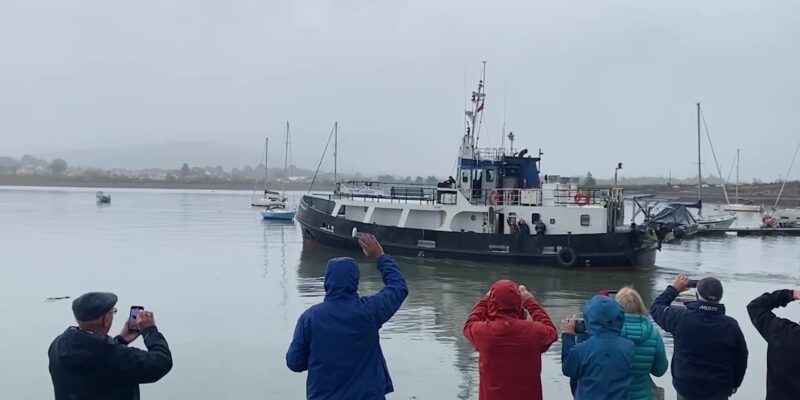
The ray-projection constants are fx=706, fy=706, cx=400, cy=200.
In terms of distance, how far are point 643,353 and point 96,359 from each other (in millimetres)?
2889

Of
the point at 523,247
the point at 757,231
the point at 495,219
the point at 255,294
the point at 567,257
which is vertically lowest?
the point at 255,294

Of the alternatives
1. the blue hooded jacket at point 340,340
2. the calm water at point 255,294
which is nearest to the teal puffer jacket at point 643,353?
the blue hooded jacket at point 340,340

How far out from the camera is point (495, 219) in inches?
891

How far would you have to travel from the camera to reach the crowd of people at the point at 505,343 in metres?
3.62

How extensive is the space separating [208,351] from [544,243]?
12.8m

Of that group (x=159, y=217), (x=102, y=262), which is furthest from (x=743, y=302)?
(x=159, y=217)

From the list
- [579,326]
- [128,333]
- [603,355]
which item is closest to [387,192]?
[579,326]

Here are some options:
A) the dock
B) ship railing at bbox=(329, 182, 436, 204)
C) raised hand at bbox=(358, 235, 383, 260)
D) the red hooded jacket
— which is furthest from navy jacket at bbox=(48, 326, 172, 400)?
the dock

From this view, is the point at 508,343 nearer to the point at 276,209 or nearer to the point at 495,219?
the point at 495,219

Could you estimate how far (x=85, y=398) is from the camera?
3.50 metres

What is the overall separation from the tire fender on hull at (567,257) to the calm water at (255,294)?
12.6 inches

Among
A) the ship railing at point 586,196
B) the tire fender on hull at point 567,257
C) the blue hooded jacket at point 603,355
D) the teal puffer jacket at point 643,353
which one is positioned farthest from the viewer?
the ship railing at point 586,196

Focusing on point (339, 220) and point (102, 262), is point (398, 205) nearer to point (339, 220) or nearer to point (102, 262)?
point (339, 220)

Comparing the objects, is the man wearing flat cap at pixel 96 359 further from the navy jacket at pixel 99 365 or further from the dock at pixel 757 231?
the dock at pixel 757 231
